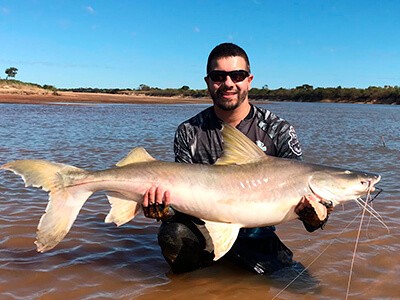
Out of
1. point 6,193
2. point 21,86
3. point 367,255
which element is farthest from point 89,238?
point 21,86

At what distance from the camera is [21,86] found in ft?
168

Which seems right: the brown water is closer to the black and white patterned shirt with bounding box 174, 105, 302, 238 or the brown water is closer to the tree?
the black and white patterned shirt with bounding box 174, 105, 302, 238

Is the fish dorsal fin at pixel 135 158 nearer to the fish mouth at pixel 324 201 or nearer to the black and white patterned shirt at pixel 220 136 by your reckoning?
the black and white patterned shirt at pixel 220 136

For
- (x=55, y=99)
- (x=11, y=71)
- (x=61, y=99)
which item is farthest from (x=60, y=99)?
(x=11, y=71)

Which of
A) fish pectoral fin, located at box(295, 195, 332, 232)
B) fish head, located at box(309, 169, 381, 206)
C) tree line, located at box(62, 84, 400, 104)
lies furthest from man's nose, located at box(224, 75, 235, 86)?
tree line, located at box(62, 84, 400, 104)

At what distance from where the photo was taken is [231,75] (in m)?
4.14

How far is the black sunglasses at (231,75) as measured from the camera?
414 cm

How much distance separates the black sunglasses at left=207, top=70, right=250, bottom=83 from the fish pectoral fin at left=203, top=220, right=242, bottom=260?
146 cm

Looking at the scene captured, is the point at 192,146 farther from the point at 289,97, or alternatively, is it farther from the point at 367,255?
the point at 289,97

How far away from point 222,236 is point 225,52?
5.99 ft

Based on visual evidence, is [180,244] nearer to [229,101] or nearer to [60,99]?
[229,101]

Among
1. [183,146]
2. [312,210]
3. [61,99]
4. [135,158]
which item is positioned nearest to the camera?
[312,210]

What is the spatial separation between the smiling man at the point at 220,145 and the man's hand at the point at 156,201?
0.55 meters

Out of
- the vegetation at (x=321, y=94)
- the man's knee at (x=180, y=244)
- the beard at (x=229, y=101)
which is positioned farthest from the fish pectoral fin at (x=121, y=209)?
the vegetation at (x=321, y=94)
